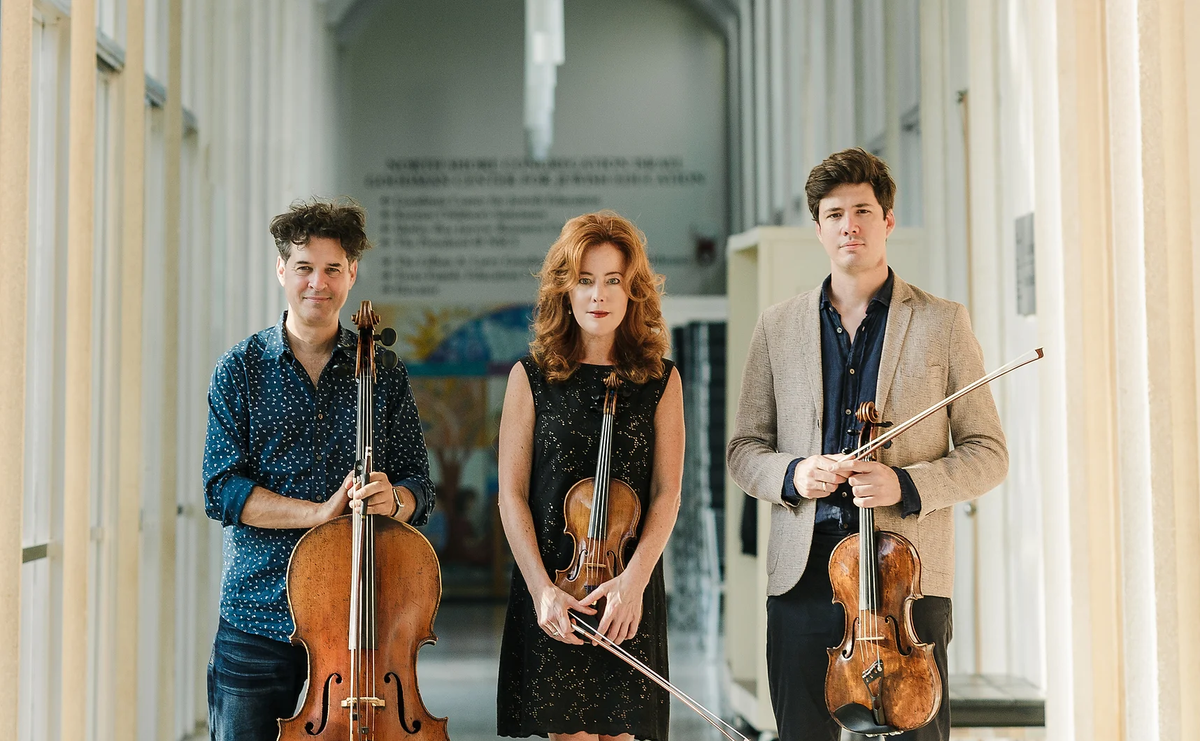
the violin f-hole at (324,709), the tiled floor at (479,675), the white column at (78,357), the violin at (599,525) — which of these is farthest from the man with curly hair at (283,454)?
the tiled floor at (479,675)

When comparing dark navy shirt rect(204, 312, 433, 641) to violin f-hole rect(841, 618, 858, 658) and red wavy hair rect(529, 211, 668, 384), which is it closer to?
red wavy hair rect(529, 211, 668, 384)

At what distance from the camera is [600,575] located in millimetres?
2111

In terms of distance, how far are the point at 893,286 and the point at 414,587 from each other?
1.10 metres

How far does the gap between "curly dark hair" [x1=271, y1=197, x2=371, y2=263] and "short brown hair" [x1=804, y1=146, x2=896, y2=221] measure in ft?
2.91

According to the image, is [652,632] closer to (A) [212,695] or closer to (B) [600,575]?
(B) [600,575]

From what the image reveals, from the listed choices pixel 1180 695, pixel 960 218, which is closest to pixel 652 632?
pixel 1180 695

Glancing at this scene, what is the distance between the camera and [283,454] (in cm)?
217

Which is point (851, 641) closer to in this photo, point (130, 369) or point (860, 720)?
point (860, 720)

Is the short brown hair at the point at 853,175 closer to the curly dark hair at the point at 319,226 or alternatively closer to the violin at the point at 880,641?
the violin at the point at 880,641

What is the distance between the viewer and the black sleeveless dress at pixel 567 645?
2178mm

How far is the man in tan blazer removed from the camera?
210 centimetres

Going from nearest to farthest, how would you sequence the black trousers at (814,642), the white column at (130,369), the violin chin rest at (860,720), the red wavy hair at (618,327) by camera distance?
the violin chin rest at (860,720), the black trousers at (814,642), the red wavy hair at (618,327), the white column at (130,369)

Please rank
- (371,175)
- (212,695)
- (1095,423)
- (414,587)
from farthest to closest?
(371,175)
(1095,423)
(212,695)
(414,587)

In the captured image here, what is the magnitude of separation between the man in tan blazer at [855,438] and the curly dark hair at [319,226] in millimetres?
882
